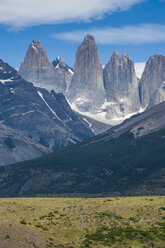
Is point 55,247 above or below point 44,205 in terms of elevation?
below

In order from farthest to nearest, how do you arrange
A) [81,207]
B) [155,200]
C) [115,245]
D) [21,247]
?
[155,200] < [81,207] < [115,245] < [21,247]

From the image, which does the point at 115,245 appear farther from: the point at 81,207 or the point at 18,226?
the point at 81,207

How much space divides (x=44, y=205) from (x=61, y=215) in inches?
626

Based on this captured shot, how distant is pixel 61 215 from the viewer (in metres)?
107

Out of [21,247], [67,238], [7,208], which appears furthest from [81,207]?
[21,247]

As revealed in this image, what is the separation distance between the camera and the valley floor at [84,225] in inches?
3430

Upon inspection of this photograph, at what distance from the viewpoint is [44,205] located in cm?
12256

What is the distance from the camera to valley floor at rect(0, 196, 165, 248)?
8712 cm

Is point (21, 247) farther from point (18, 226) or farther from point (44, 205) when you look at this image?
point (44, 205)

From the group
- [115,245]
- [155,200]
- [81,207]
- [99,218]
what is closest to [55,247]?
[115,245]

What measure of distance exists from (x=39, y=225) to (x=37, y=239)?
9.46 metres

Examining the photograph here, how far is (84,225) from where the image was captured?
98.9 metres

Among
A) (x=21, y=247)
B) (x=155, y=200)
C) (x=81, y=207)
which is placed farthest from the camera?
(x=155, y=200)

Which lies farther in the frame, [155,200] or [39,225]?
[155,200]
